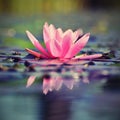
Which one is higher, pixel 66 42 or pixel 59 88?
pixel 66 42

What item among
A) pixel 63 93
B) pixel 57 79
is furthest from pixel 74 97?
pixel 57 79

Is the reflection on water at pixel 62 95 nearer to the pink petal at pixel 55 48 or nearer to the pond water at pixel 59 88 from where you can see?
the pond water at pixel 59 88

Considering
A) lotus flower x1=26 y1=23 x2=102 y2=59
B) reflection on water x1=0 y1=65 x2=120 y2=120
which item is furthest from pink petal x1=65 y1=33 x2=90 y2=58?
reflection on water x1=0 y1=65 x2=120 y2=120

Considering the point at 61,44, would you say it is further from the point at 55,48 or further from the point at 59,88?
the point at 59,88

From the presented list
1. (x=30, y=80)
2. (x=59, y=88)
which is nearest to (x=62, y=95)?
(x=59, y=88)

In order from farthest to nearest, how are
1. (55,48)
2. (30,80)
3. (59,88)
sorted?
(55,48) < (30,80) < (59,88)

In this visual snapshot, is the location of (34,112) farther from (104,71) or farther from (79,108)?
(104,71)

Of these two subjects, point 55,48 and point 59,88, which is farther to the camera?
point 55,48

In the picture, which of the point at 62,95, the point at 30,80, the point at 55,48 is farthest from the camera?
the point at 55,48
